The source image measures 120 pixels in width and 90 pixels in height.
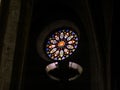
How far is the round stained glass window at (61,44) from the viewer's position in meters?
15.4

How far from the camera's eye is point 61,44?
15844 millimetres
